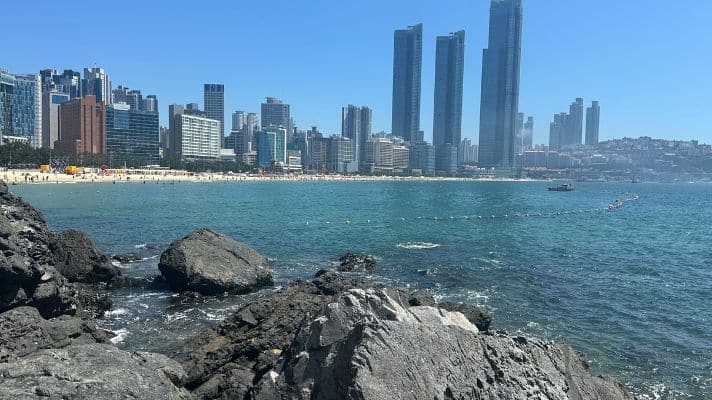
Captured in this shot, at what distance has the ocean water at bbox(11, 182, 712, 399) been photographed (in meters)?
18.0

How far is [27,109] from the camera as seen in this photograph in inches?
7456

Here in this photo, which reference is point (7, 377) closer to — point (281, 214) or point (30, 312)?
point (30, 312)

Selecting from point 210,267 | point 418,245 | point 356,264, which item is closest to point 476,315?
point 210,267

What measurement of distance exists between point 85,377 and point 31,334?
463 centimetres

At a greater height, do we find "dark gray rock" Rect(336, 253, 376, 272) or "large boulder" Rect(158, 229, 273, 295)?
"large boulder" Rect(158, 229, 273, 295)

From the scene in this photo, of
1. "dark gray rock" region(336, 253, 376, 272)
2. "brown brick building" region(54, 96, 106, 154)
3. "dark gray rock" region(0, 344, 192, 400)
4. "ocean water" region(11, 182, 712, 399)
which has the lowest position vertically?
"ocean water" region(11, 182, 712, 399)

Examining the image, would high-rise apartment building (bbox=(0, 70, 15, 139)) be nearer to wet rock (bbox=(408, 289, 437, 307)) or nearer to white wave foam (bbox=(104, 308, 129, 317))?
white wave foam (bbox=(104, 308, 129, 317))

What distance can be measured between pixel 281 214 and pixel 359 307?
5309cm

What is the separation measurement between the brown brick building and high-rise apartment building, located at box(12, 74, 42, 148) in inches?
376

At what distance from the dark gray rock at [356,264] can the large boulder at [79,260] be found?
11376 mm

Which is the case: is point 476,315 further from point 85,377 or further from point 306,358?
point 85,377

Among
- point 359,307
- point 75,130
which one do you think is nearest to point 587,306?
point 359,307

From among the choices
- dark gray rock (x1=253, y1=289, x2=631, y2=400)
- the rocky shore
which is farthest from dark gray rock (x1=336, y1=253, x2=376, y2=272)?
dark gray rock (x1=253, y1=289, x2=631, y2=400)

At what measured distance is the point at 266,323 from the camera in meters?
14.4
